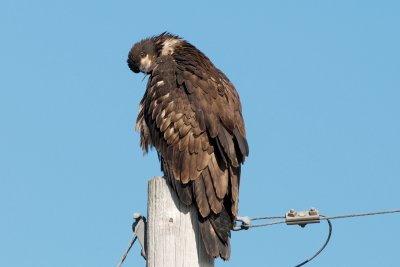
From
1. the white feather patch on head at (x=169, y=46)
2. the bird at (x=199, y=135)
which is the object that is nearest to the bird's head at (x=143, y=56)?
the white feather patch on head at (x=169, y=46)

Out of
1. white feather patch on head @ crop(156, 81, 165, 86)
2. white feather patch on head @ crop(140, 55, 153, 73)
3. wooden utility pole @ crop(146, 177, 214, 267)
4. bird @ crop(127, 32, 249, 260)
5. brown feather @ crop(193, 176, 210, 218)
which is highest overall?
white feather patch on head @ crop(140, 55, 153, 73)

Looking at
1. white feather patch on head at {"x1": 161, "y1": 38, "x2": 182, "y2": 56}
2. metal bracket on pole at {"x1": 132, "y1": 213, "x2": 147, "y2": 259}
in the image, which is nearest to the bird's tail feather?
metal bracket on pole at {"x1": 132, "y1": 213, "x2": 147, "y2": 259}

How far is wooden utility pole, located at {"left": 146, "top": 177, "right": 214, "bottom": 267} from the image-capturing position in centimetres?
490

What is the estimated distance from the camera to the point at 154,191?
512 cm

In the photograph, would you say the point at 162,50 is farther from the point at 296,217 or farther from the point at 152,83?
the point at 296,217

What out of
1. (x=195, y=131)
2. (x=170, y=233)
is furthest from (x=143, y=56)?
(x=170, y=233)

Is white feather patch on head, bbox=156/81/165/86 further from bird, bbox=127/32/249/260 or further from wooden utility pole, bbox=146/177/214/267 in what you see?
wooden utility pole, bbox=146/177/214/267

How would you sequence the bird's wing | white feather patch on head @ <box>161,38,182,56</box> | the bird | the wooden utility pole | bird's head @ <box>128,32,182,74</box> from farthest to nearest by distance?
bird's head @ <box>128,32,182,74</box>
white feather patch on head @ <box>161,38,182,56</box>
the bird's wing
the bird
the wooden utility pole

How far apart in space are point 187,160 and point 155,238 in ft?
4.41

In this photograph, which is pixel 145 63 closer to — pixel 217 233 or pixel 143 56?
pixel 143 56

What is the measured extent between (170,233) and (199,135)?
1.62m

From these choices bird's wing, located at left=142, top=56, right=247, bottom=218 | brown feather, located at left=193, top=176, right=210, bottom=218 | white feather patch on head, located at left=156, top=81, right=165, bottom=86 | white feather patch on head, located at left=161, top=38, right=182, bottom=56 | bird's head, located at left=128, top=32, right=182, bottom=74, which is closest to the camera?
brown feather, located at left=193, top=176, right=210, bottom=218

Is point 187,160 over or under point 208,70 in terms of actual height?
under

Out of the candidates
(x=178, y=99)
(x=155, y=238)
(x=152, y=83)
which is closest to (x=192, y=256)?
(x=155, y=238)
